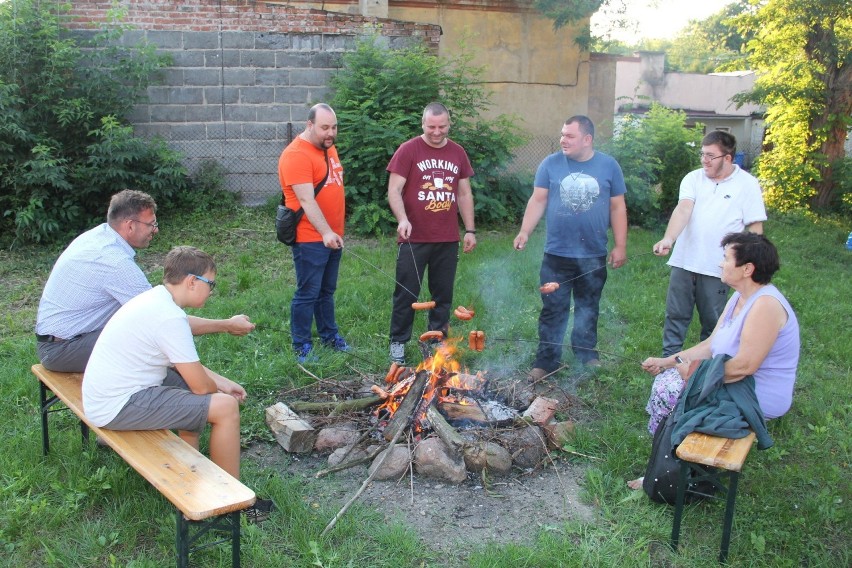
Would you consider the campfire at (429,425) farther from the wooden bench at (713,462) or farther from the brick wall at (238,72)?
the brick wall at (238,72)

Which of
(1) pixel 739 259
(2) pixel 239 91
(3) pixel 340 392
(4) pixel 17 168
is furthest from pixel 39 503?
(2) pixel 239 91

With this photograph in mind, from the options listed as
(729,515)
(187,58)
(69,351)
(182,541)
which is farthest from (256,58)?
(729,515)

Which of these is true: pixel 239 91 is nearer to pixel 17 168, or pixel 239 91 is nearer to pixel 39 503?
pixel 17 168

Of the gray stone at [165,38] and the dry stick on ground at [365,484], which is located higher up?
the gray stone at [165,38]

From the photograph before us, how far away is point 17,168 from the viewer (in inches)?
355

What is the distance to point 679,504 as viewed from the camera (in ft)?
11.4

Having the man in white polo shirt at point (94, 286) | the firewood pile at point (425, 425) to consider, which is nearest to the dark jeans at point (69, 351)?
the man in white polo shirt at point (94, 286)

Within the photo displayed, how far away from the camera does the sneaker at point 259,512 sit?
12.2 ft

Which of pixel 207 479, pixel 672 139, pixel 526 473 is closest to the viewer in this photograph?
pixel 207 479

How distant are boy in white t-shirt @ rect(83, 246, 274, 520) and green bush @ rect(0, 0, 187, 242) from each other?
631cm

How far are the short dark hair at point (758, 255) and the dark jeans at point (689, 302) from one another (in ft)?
4.59

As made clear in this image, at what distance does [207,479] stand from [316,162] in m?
2.97

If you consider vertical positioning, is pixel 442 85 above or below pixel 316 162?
above

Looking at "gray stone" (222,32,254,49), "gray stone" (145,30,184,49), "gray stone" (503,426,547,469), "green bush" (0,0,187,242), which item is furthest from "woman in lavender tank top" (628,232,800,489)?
"gray stone" (145,30,184,49)
